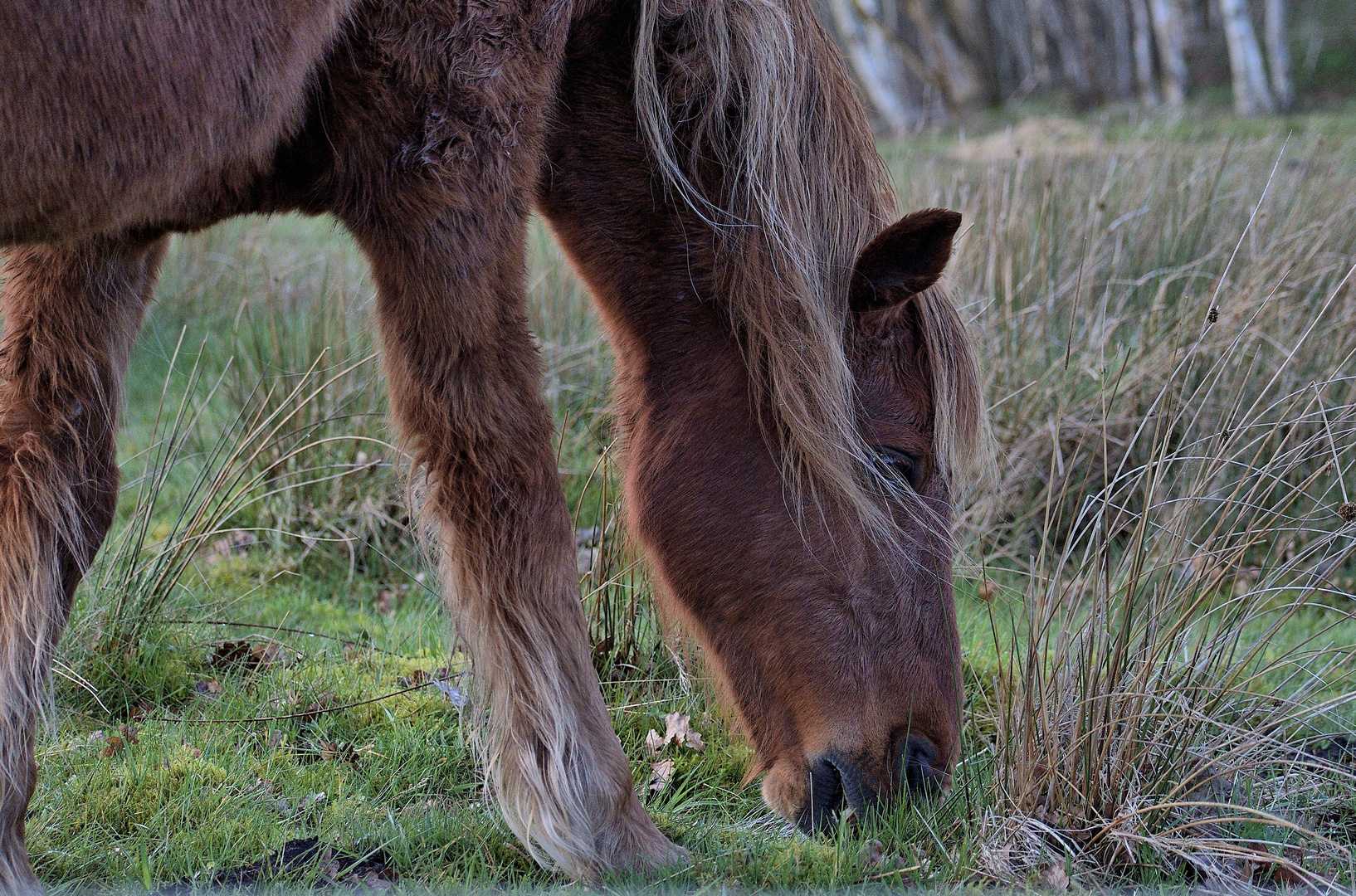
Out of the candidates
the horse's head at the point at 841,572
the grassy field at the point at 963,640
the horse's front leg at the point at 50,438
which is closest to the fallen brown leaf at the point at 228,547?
the grassy field at the point at 963,640

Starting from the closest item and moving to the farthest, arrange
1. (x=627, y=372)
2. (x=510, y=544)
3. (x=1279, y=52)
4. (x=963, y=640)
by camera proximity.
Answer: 1. (x=510, y=544)
2. (x=627, y=372)
3. (x=963, y=640)
4. (x=1279, y=52)

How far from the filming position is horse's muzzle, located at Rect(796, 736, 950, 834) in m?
2.23

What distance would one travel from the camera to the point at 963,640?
3609mm

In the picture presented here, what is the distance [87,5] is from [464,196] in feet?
2.11

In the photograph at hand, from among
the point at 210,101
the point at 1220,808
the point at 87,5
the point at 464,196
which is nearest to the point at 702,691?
the point at 1220,808

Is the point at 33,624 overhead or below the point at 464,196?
below

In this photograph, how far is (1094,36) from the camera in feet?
76.0

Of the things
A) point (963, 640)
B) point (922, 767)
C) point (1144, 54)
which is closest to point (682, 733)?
point (922, 767)

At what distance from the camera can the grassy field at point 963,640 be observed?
2.26m

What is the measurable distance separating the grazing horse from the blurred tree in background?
15.2 m

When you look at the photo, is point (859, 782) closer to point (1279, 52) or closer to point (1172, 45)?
point (1172, 45)

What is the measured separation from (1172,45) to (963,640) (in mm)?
18009

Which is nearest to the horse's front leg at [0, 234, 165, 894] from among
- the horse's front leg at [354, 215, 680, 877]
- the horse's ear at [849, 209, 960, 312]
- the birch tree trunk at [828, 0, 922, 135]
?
the horse's front leg at [354, 215, 680, 877]

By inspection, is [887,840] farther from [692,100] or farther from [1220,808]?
[692,100]
